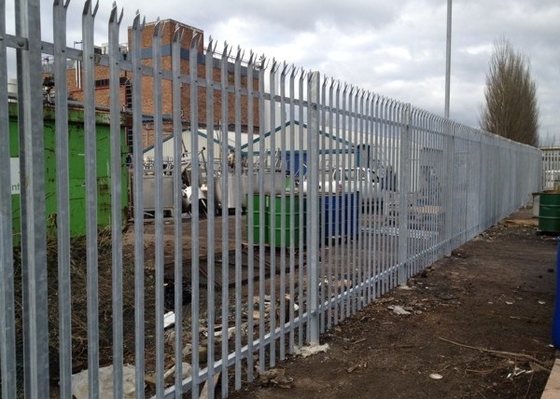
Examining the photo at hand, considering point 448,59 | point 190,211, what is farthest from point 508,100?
point 190,211

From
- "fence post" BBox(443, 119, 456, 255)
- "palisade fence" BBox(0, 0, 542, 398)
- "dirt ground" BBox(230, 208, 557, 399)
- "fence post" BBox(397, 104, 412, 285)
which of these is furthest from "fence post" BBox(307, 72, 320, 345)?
"fence post" BBox(443, 119, 456, 255)

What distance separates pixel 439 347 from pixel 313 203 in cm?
186

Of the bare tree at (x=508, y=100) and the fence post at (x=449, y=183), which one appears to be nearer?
the fence post at (x=449, y=183)

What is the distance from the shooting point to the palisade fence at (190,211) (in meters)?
2.38

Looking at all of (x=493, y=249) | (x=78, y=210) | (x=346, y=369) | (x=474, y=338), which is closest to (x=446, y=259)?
(x=493, y=249)

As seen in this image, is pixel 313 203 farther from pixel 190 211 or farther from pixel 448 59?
pixel 448 59

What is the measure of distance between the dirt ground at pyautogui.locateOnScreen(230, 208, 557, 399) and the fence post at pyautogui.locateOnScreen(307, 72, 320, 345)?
33 centimetres

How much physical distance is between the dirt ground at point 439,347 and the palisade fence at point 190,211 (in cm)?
26

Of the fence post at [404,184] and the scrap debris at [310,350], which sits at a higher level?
the fence post at [404,184]

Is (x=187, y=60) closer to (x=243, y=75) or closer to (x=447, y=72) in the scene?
(x=243, y=75)

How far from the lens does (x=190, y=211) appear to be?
407 centimetres

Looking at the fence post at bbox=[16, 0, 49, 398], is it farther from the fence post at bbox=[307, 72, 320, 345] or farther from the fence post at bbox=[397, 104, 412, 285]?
the fence post at bbox=[397, 104, 412, 285]

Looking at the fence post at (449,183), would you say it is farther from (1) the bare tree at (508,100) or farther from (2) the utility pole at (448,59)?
(1) the bare tree at (508,100)

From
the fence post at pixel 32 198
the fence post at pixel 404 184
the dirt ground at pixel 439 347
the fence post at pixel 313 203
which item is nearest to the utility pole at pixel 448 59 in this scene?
the dirt ground at pixel 439 347
